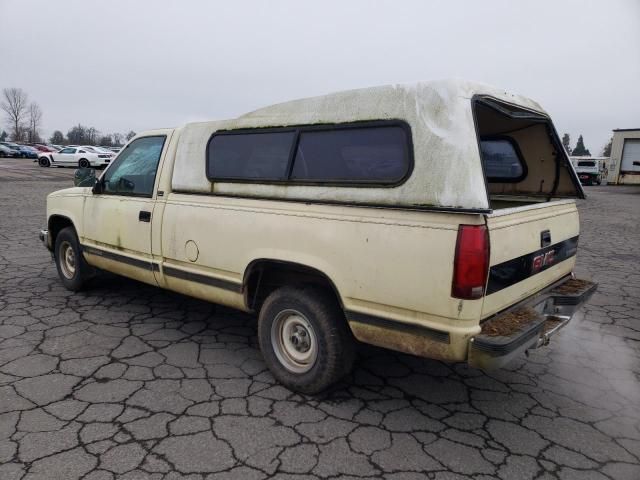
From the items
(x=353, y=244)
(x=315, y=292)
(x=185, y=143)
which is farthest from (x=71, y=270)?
(x=353, y=244)

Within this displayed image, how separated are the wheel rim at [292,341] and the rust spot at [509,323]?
1172mm

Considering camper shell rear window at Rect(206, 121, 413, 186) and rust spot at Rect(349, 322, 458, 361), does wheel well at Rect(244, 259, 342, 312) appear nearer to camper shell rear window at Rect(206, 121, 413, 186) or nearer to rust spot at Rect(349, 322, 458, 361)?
rust spot at Rect(349, 322, 458, 361)

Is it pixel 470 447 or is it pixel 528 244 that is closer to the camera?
pixel 470 447

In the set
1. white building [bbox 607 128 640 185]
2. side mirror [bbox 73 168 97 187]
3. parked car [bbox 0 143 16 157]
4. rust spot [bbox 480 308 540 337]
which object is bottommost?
rust spot [bbox 480 308 540 337]

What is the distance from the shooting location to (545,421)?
292 centimetres

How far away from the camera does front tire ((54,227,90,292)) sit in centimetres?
494

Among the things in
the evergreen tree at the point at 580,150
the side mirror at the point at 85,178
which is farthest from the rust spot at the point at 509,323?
the evergreen tree at the point at 580,150

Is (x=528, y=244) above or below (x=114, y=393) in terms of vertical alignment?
above

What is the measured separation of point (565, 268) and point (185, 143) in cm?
325

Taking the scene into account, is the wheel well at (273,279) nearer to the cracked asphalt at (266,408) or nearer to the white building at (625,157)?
the cracked asphalt at (266,408)

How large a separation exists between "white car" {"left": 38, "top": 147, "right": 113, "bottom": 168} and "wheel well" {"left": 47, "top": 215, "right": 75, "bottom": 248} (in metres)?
28.0

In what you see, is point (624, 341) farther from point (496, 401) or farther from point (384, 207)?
point (384, 207)

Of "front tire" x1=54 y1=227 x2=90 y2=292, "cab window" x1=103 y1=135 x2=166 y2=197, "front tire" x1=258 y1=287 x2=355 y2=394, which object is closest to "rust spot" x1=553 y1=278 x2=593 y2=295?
"front tire" x1=258 y1=287 x2=355 y2=394

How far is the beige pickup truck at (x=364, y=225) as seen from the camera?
2.44m
